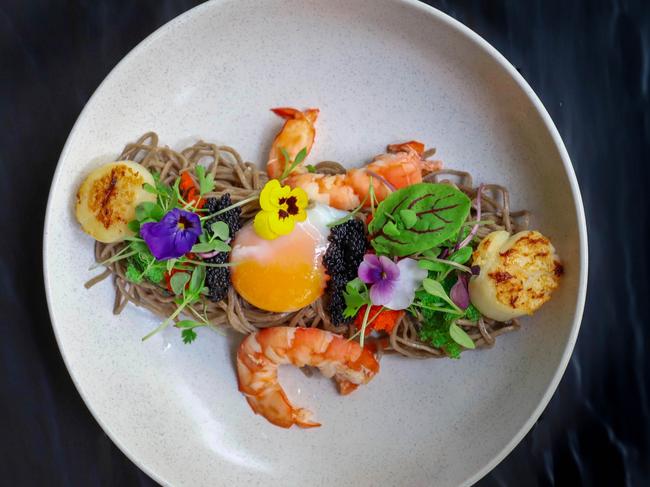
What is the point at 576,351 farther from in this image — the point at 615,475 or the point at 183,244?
the point at 183,244

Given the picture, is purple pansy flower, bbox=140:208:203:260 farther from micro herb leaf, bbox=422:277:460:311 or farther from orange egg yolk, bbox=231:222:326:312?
micro herb leaf, bbox=422:277:460:311

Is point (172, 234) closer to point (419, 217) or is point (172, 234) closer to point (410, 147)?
point (419, 217)

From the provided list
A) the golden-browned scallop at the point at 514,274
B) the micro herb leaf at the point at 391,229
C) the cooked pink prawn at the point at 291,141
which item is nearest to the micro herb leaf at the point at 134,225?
the cooked pink prawn at the point at 291,141

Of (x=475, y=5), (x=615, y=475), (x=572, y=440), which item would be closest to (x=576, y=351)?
(x=572, y=440)

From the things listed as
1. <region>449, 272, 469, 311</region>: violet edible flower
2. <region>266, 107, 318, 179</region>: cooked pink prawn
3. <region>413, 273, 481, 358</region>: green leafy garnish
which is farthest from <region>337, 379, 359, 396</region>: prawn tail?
<region>266, 107, 318, 179</region>: cooked pink prawn

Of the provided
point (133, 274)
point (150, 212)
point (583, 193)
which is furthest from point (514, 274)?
point (133, 274)

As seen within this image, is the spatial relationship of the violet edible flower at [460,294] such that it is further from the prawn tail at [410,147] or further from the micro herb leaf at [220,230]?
the micro herb leaf at [220,230]
